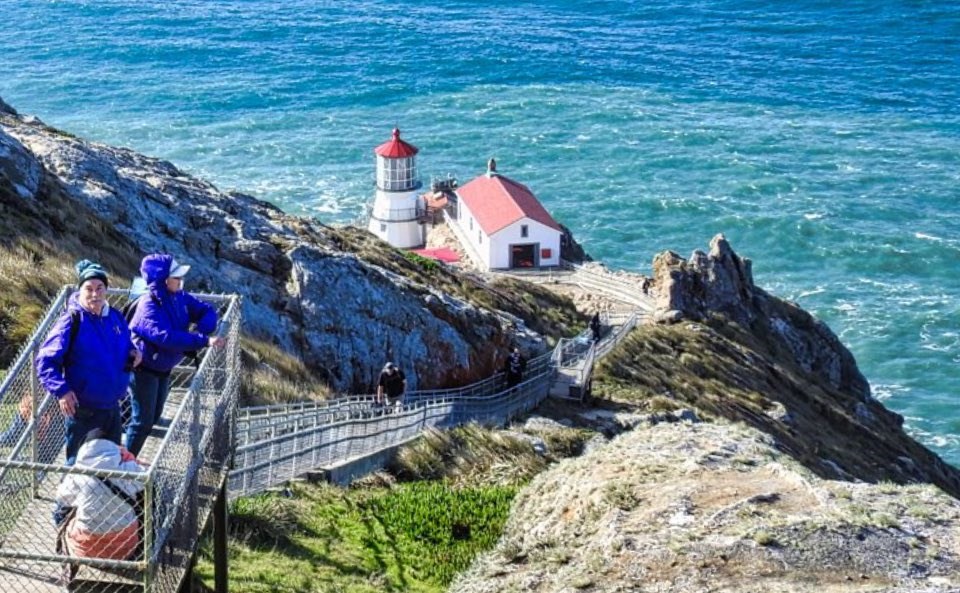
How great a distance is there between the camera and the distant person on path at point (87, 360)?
10.9 metres

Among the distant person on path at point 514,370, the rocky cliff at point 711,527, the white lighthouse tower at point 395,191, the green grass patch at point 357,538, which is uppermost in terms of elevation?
the white lighthouse tower at point 395,191

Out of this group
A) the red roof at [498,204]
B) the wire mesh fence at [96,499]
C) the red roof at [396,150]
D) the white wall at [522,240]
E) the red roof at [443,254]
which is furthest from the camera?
the red roof at [396,150]

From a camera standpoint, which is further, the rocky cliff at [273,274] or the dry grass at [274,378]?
the rocky cliff at [273,274]

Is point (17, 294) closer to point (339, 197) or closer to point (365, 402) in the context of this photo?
point (365, 402)

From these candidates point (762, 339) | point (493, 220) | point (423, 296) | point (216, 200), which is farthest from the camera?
point (493, 220)

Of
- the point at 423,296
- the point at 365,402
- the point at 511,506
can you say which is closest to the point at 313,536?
the point at 511,506

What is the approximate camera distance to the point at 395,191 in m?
67.6

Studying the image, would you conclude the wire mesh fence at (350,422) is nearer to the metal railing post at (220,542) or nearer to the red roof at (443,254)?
the metal railing post at (220,542)

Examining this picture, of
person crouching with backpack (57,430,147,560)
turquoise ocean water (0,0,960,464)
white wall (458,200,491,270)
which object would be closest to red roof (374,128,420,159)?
white wall (458,200,491,270)

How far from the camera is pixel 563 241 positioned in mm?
63188

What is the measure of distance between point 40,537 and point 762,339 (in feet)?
152

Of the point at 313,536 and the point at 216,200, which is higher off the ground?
the point at 216,200

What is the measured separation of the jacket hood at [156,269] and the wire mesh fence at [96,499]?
0.80 meters

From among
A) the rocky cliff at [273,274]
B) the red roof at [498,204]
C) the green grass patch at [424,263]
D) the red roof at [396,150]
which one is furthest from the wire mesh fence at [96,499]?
the red roof at [396,150]
